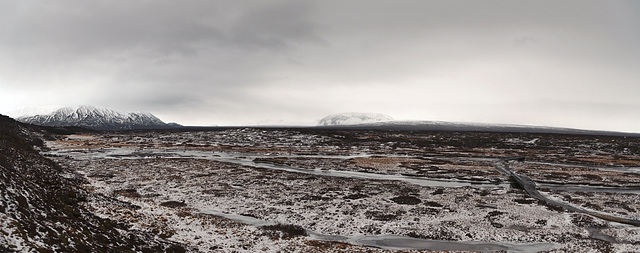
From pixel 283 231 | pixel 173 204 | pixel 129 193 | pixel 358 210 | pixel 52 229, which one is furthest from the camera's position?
pixel 129 193

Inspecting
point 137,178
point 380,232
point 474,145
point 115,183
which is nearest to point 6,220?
point 380,232

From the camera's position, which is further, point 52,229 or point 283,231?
point 283,231

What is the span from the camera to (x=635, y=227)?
944 inches

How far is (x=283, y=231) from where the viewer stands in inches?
887

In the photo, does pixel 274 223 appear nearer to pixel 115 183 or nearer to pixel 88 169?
pixel 115 183

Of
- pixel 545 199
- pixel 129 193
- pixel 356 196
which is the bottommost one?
pixel 545 199

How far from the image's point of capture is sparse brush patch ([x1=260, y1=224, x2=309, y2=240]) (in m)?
21.5

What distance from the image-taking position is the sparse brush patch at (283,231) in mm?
21464

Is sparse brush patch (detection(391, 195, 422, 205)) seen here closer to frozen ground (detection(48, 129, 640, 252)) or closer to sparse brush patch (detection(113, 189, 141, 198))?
frozen ground (detection(48, 129, 640, 252))

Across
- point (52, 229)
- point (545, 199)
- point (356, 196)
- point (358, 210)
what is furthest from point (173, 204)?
point (545, 199)

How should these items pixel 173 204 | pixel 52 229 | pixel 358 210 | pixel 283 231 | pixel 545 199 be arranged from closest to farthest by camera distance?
1. pixel 52 229
2. pixel 283 231
3. pixel 358 210
4. pixel 173 204
5. pixel 545 199

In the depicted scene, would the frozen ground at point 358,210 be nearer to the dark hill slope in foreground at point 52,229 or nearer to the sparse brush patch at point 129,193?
the sparse brush patch at point 129,193

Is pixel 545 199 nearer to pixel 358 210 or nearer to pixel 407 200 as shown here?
pixel 407 200

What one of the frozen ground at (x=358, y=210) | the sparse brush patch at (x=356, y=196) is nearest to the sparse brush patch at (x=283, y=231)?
the frozen ground at (x=358, y=210)
